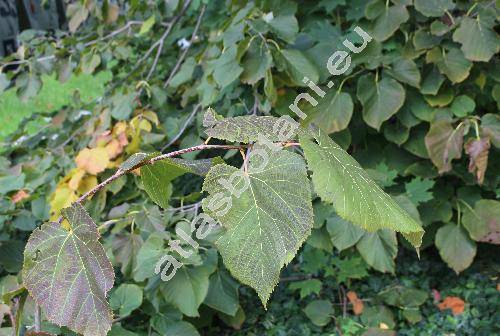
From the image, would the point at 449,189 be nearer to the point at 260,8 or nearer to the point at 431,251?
the point at 431,251

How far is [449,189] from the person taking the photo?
94.4 inches

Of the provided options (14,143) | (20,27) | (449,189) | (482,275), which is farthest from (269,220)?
(20,27)

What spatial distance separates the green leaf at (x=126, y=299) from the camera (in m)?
1.76

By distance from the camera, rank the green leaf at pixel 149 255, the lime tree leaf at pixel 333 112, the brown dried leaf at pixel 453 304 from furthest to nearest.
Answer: the brown dried leaf at pixel 453 304 < the lime tree leaf at pixel 333 112 < the green leaf at pixel 149 255

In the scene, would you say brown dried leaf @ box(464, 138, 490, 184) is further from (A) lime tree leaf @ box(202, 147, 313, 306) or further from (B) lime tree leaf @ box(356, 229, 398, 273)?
(A) lime tree leaf @ box(202, 147, 313, 306)

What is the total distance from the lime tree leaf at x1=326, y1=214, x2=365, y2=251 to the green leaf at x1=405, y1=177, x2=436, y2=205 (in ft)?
0.94

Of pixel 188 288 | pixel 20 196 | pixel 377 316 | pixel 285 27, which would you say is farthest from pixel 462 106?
pixel 20 196

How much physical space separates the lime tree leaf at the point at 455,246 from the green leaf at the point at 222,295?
85 cm

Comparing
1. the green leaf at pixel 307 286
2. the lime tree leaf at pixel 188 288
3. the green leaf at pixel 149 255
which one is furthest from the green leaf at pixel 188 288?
Result: the green leaf at pixel 307 286

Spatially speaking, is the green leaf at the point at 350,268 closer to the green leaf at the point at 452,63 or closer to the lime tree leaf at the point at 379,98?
the lime tree leaf at the point at 379,98

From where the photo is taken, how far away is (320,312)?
2254 millimetres

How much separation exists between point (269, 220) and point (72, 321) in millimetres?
335

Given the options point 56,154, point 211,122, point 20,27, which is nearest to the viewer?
point 211,122

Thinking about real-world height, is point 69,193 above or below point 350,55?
below
